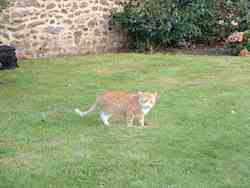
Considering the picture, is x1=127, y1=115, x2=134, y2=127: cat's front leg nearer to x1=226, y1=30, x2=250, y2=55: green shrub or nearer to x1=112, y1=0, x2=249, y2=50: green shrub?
x1=112, y1=0, x2=249, y2=50: green shrub

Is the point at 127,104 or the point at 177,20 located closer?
the point at 127,104

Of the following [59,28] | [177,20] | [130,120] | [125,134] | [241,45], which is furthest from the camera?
[177,20]

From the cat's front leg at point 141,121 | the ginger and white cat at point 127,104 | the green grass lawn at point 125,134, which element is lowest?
the green grass lawn at point 125,134

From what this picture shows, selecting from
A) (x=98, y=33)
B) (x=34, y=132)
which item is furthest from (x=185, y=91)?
(x=98, y=33)

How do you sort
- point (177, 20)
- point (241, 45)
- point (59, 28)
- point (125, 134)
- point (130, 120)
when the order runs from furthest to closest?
point (177, 20)
point (241, 45)
point (59, 28)
point (130, 120)
point (125, 134)

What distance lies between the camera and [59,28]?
12.8m

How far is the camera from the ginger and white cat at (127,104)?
259 inches

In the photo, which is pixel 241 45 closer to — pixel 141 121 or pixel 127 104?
pixel 141 121

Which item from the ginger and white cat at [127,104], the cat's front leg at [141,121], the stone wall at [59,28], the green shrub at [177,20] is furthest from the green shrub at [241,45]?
the ginger and white cat at [127,104]

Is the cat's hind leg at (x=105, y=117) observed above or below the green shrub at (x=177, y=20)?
below

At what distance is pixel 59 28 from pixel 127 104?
655 cm

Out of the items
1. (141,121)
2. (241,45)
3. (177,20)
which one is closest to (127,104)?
(141,121)

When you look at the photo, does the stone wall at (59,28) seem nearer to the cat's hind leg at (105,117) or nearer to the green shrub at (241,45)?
the green shrub at (241,45)

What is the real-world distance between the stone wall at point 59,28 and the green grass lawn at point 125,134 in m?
1.63
